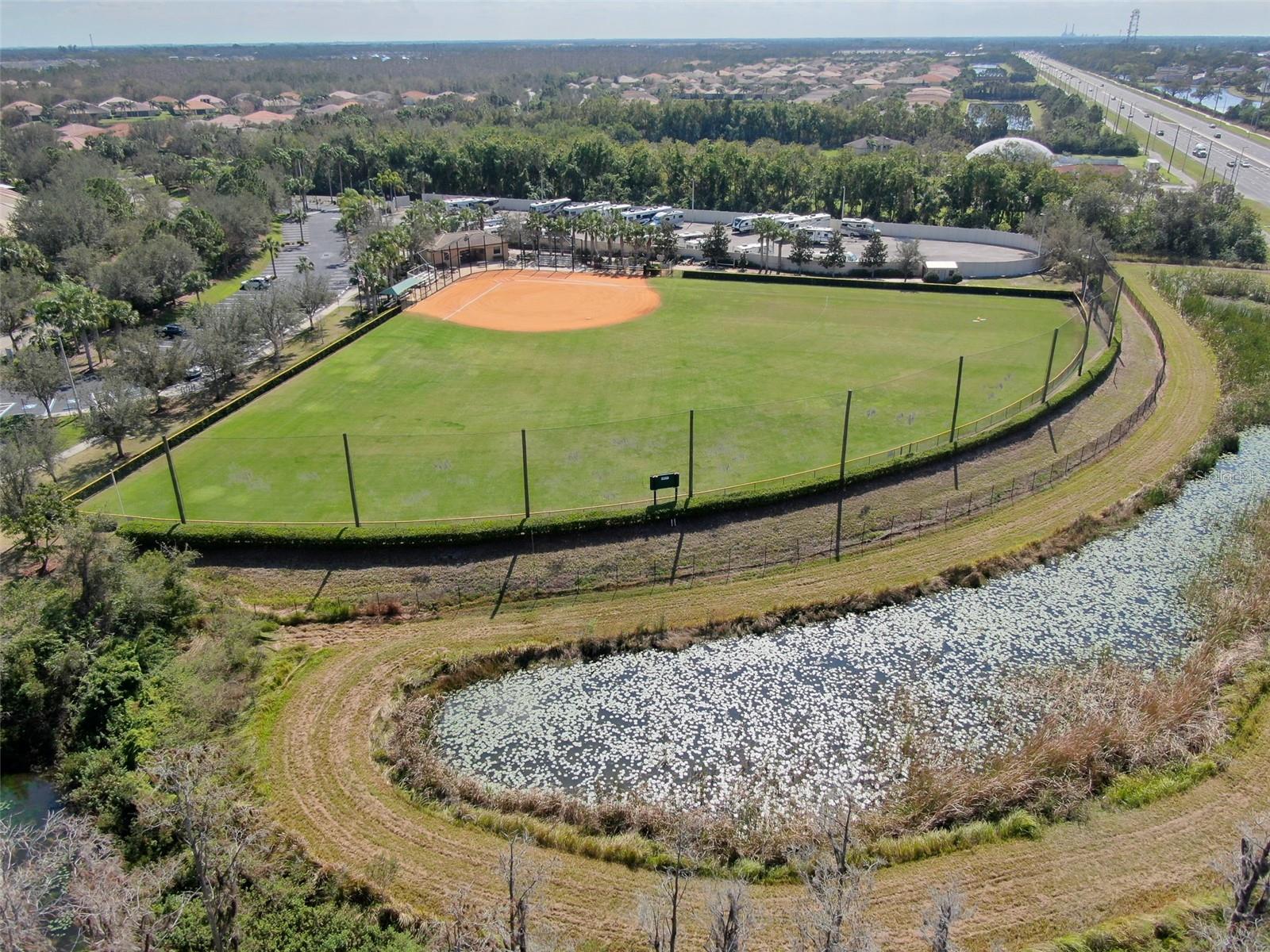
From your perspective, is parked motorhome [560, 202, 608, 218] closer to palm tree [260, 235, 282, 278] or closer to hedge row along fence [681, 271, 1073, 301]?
hedge row along fence [681, 271, 1073, 301]

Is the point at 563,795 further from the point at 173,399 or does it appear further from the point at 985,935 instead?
the point at 173,399

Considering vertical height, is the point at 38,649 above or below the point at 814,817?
above

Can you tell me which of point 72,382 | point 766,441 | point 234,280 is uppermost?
point 72,382

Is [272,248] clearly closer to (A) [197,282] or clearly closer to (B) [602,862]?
(A) [197,282]

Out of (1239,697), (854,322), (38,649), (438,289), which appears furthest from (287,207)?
(1239,697)

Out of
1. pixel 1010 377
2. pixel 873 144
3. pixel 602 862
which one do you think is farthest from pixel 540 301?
pixel 873 144

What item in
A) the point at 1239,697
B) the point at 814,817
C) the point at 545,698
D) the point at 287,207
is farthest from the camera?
the point at 287,207

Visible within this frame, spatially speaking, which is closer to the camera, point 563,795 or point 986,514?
point 563,795
